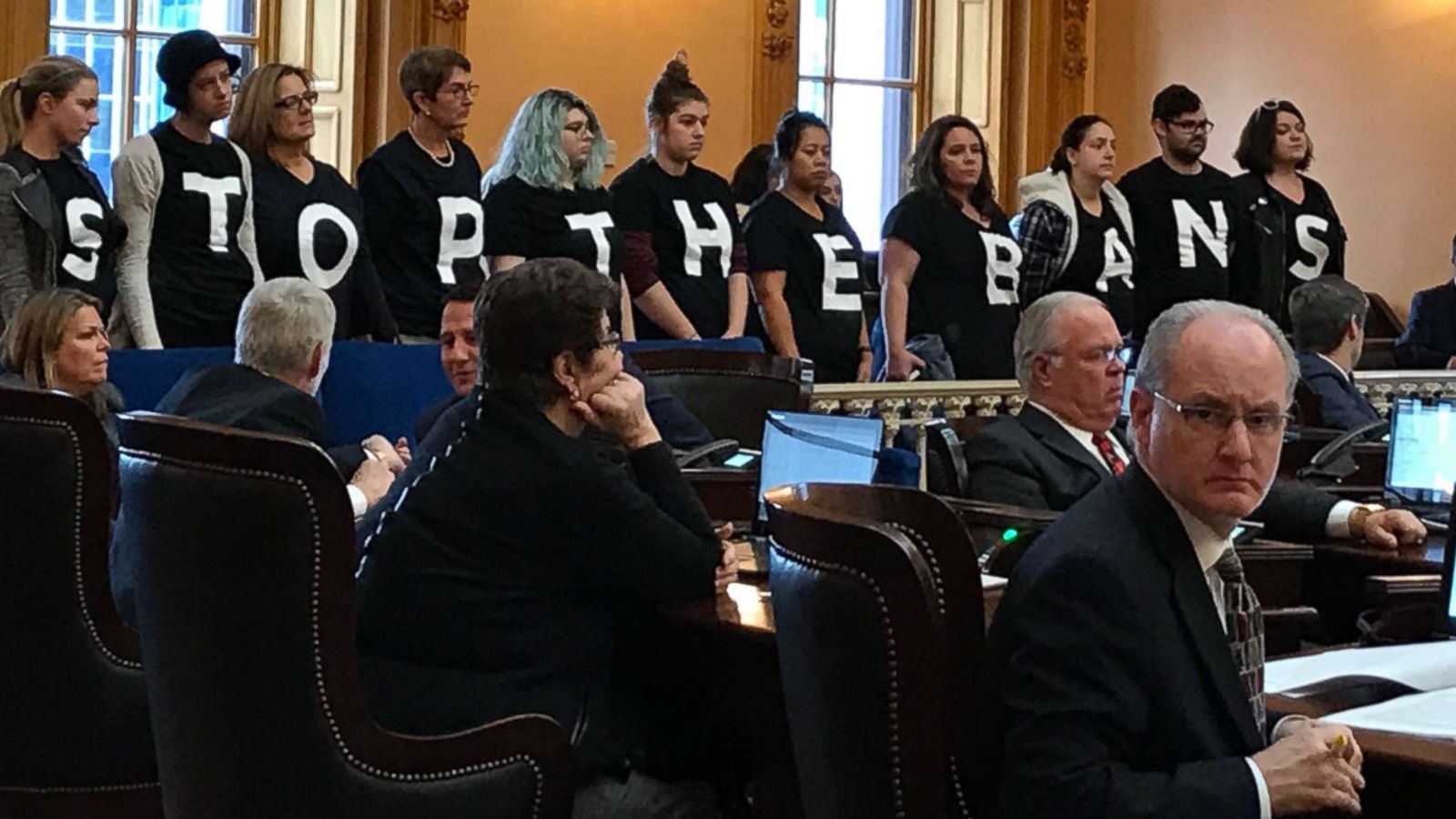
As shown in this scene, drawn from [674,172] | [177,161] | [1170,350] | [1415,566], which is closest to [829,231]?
[674,172]

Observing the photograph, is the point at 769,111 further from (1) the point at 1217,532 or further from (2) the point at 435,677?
(1) the point at 1217,532

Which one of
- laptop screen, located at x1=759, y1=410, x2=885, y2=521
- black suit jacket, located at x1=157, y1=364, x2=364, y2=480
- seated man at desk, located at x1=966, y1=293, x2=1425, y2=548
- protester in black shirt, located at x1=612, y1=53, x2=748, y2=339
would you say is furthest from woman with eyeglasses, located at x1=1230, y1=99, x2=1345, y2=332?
black suit jacket, located at x1=157, y1=364, x2=364, y2=480

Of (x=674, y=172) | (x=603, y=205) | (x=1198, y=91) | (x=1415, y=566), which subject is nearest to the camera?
(x=1415, y=566)

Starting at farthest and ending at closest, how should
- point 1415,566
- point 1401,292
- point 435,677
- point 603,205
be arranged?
point 1401,292 → point 603,205 → point 1415,566 → point 435,677

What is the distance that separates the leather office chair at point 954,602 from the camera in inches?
86.8

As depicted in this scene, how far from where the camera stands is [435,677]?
299 cm

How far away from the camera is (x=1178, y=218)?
23.9 feet

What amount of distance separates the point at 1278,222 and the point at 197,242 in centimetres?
376

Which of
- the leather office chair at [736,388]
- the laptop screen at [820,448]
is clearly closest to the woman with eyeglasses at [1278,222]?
the leather office chair at [736,388]

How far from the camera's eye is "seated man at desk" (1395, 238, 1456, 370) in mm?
9188

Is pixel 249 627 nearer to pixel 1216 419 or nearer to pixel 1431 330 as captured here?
pixel 1216 419

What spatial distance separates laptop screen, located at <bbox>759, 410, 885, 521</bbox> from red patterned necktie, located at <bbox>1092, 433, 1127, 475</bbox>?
570 mm

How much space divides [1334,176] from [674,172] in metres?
4.89

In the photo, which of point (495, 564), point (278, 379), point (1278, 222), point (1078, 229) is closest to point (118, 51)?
point (1078, 229)
